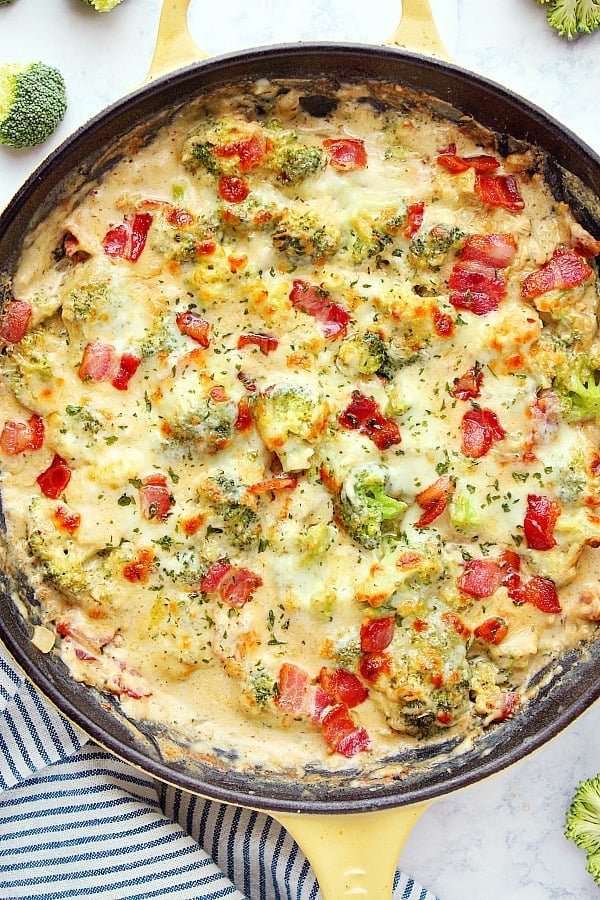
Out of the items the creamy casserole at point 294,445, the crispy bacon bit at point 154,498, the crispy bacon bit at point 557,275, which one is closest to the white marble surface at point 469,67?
the creamy casserole at point 294,445

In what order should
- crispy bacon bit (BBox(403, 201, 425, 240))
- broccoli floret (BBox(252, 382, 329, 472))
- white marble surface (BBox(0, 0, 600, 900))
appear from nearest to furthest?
broccoli floret (BBox(252, 382, 329, 472)) < crispy bacon bit (BBox(403, 201, 425, 240)) < white marble surface (BBox(0, 0, 600, 900))

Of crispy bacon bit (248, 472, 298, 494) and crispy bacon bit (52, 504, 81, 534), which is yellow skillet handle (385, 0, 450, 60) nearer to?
crispy bacon bit (248, 472, 298, 494)

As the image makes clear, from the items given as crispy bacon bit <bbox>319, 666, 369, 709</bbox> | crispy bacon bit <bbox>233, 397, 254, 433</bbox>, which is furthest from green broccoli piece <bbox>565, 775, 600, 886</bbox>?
crispy bacon bit <bbox>233, 397, 254, 433</bbox>

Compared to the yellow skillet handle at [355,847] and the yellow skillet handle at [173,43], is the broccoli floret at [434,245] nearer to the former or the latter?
the yellow skillet handle at [173,43]

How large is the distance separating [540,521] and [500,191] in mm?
1415

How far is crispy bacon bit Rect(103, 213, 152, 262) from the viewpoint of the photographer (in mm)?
4098

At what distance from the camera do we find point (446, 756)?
163 inches

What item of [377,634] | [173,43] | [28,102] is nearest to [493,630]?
[377,634]

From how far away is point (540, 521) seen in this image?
403cm

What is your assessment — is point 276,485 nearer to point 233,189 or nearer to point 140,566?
point 140,566

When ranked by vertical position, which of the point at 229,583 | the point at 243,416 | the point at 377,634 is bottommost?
the point at 377,634

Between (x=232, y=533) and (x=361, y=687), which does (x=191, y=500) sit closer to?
(x=232, y=533)

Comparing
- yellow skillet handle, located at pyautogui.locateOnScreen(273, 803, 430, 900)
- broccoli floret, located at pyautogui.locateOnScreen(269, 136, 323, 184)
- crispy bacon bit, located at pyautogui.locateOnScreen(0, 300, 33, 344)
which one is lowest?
yellow skillet handle, located at pyautogui.locateOnScreen(273, 803, 430, 900)

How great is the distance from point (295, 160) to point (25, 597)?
2123mm
